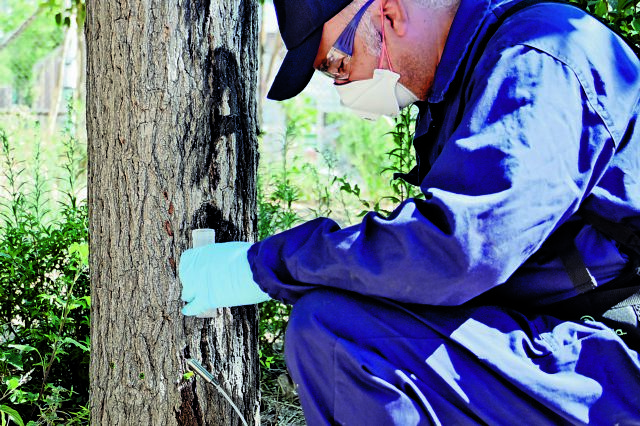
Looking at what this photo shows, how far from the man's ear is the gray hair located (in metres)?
0.03

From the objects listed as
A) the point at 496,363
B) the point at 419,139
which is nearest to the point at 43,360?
the point at 419,139

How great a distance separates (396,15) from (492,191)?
2.00 ft

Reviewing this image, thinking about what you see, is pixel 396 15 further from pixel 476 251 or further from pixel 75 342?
pixel 75 342

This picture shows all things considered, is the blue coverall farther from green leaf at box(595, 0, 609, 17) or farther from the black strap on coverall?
green leaf at box(595, 0, 609, 17)

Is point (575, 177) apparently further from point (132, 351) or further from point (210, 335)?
point (132, 351)

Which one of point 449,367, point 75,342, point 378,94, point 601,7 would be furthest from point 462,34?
point 75,342

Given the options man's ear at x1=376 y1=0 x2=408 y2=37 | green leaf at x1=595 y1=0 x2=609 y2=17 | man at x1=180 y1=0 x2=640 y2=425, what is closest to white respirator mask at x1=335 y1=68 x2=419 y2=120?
man at x1=180 y1=0 x2=640 y2=425

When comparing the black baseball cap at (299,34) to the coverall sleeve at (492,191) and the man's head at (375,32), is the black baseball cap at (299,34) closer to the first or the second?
the man's head at (375,32)

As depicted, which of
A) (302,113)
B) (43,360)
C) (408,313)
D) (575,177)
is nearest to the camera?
(575,177)

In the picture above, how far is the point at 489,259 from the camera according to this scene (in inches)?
65.4

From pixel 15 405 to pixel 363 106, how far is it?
68.4 inches

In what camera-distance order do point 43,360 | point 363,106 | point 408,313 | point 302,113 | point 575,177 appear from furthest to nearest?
point 302,113, point 43,360, point 363,106, point 408,313, point 575,177

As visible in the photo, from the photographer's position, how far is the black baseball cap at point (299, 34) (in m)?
2.04

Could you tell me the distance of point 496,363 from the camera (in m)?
1.78
